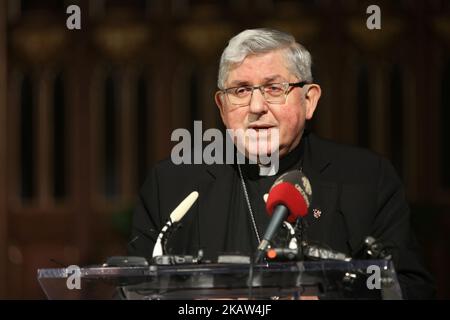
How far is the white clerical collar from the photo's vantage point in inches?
105

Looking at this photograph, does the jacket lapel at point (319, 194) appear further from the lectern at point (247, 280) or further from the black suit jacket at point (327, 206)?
the lectern at point (247, 280)

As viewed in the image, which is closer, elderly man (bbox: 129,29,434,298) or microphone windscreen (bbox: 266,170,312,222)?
microphone windscreen (bbox: 266,170,312,222)

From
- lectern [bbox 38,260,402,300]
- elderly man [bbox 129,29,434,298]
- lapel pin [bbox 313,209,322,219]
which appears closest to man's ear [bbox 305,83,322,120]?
elderly man [bbox 129,29,434,298]

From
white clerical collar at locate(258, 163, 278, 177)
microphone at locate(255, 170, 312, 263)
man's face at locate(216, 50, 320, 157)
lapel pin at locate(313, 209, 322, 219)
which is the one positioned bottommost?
lapel pin at locate(313, 209, 322, 219)

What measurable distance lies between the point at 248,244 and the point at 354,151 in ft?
1.35

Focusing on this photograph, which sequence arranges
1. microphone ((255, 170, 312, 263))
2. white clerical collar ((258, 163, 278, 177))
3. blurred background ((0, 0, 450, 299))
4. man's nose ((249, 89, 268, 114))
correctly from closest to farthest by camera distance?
microphone ((255, 170, 312, 263)), man's nose ((249, 89, 268, 114)), white clerical collar ((258, 163, 278, 177)), blurred background ((0, 0, 450, 299))

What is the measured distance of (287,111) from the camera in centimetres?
242

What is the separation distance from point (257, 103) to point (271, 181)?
401mm

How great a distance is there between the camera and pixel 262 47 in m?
2.38

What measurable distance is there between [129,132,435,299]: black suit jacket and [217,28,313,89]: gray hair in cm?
33

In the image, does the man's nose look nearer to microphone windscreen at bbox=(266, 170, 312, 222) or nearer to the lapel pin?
the lapel pin

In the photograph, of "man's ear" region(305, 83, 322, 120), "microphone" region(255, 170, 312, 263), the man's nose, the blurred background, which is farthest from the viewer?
the blurred background

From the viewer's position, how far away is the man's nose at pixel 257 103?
93.4 inches
